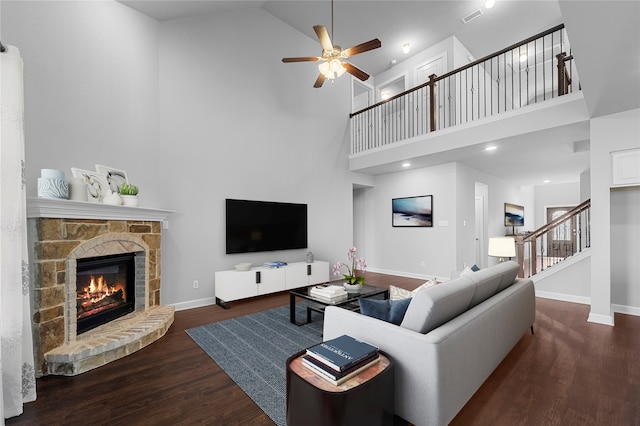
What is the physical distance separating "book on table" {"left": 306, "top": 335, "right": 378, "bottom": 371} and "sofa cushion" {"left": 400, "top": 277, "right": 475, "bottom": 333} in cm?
31

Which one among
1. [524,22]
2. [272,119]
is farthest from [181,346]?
[524,22]

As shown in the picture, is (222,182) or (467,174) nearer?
(222,182)

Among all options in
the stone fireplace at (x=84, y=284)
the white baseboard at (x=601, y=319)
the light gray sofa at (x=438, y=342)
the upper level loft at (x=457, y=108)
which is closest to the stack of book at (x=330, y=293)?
the light gray sofa at (x=438, y=342)

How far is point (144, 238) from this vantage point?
3389 mm

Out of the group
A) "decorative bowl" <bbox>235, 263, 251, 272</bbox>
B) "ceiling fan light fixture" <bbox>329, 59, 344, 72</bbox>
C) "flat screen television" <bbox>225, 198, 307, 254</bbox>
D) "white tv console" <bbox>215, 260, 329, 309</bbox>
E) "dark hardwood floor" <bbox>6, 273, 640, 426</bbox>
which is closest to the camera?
"dark hardwood floor" <bbox>6, 273, 640, 426</bbox>

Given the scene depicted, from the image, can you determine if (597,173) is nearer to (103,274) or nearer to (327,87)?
(327,87)

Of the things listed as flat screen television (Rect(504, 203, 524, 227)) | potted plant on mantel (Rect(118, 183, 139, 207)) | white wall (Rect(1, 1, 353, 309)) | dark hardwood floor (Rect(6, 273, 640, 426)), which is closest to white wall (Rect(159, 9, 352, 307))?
white wall (Rect(1, 1, 353, 309))

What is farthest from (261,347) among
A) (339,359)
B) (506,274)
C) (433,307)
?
(506,274)

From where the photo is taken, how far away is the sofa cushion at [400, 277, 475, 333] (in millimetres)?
1626

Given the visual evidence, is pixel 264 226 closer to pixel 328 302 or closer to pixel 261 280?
pixel 261 280

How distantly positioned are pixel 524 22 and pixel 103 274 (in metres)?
7.99

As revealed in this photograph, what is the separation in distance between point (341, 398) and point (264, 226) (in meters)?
3.82

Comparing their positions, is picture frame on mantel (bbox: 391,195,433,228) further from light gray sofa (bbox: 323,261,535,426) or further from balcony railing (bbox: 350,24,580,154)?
light gray sofa (bbox: 323,261,535,426)

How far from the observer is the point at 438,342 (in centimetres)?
147
